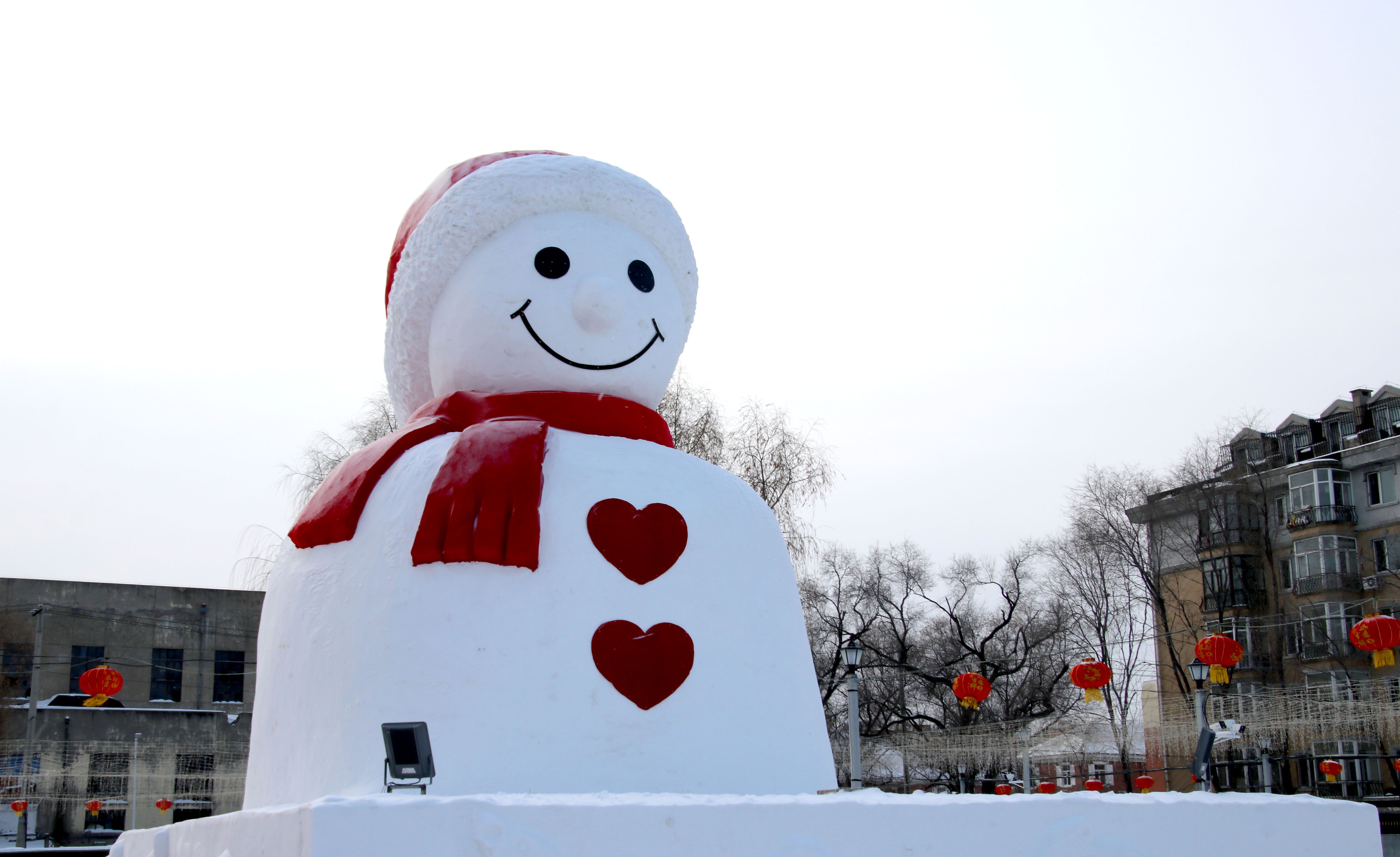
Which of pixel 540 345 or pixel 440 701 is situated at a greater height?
pixel 540 345

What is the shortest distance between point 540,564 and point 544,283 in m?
1.80

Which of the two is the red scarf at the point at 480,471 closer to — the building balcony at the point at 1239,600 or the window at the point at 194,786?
the window at the point at 194,786

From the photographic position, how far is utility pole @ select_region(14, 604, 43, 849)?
26375 mm

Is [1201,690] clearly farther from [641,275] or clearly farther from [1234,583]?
[1234,583]

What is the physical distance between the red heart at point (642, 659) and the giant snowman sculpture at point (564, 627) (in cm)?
1

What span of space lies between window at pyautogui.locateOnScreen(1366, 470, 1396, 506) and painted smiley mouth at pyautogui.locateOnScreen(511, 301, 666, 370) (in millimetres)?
31182

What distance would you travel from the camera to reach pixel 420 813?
420 centimetres

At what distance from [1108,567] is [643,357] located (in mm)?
25766

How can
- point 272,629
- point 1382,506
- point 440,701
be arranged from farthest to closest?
point 1382,506 → point 272,629 → point 440,701

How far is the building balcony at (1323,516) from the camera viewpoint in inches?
1253

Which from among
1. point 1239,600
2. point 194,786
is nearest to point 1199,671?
point 1239,600

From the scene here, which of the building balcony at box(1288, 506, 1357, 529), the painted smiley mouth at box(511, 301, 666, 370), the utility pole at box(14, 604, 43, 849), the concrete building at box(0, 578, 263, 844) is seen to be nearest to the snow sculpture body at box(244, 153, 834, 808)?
the painted smiley mouth at box(511, 301, 666, 370)

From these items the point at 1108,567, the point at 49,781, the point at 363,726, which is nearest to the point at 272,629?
the point at 363,726

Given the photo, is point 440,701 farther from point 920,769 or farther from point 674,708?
point 920,769
